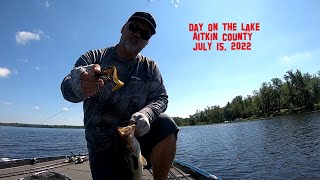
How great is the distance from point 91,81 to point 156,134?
4.50 ft

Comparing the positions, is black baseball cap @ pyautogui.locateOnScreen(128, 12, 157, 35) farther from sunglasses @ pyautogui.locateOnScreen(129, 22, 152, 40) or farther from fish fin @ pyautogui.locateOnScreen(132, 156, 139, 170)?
fish fin @ pyautogui.locateOnScreen(132, 156, 139, 170)

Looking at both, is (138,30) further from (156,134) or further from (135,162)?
(135,162)

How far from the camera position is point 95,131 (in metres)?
4.42

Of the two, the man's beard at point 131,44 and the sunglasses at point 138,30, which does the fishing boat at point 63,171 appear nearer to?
the man's beard at point 131,44

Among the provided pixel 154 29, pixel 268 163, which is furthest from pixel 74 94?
pixel 268 163

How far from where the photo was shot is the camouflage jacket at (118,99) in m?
4.39

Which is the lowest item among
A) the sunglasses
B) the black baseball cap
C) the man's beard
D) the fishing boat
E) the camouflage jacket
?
the fishing boat

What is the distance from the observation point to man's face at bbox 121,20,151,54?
15.3ft

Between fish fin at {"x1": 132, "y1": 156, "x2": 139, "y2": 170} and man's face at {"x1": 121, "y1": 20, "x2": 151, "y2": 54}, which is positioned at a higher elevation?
man's face at {"x1": 121, "y1": 20, "x2": 151, "y2": 54}

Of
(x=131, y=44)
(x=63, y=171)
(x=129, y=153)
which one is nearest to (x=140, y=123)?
(x=129, y=153)

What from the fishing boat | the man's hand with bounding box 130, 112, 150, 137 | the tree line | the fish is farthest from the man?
the tree line

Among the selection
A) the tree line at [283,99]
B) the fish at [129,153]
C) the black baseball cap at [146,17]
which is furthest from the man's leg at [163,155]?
the tree line at [283,99]

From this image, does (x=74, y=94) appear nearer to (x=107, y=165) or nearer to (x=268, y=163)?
(x=107, y=165)

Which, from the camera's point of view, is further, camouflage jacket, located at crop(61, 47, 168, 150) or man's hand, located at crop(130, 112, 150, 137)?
camouflage jacket, located at crop(61, 47, 168, 150)
